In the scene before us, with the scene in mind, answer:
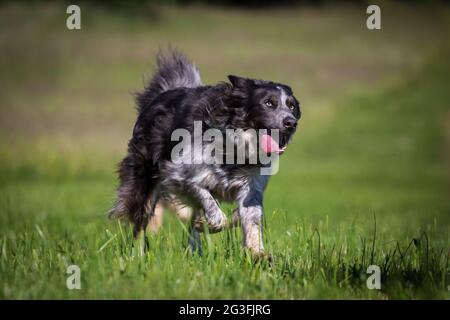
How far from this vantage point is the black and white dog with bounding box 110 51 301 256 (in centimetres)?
672

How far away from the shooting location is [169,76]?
27.2 feet

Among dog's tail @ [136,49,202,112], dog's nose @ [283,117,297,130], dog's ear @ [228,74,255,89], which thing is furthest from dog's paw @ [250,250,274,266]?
dog's tail @ [136,49,202,112]

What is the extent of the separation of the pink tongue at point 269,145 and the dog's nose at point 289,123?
0.69ft

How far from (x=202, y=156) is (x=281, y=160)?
13.0 metres

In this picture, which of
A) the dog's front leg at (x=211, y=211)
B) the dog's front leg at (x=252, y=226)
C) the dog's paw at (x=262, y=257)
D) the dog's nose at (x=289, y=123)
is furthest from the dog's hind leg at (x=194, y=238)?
the dog's nose at (x=289, y=123)

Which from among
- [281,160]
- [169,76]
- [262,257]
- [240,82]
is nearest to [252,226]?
[262,257]

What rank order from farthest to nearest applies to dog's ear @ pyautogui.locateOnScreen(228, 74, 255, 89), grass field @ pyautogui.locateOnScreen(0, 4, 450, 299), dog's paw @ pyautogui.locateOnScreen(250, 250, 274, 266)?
dog's ear @ pyautogui.locateOnScreen(228, 74, 255, 89) < dog's paw @ pyautogui.locateOnScreen(250, 250, 274, 266) < grass field @ pyautogui.locateOnScreen(0, 4, 450, 299)

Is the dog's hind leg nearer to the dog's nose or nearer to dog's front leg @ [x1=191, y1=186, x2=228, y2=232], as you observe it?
dog's front leg @ [x1=191, y1=186, x2=228, y2=232]

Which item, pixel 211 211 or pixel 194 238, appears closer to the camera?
pixel 211 211

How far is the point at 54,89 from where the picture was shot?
23.1 meters

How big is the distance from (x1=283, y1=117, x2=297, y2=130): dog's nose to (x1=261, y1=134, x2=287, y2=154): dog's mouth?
7.0 inches

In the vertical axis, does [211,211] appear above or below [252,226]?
above

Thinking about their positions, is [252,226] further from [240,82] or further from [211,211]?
[240,82]

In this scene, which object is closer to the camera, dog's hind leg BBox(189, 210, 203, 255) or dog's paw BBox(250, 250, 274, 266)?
dog's paw BBox(250, 250, 274, 266)
